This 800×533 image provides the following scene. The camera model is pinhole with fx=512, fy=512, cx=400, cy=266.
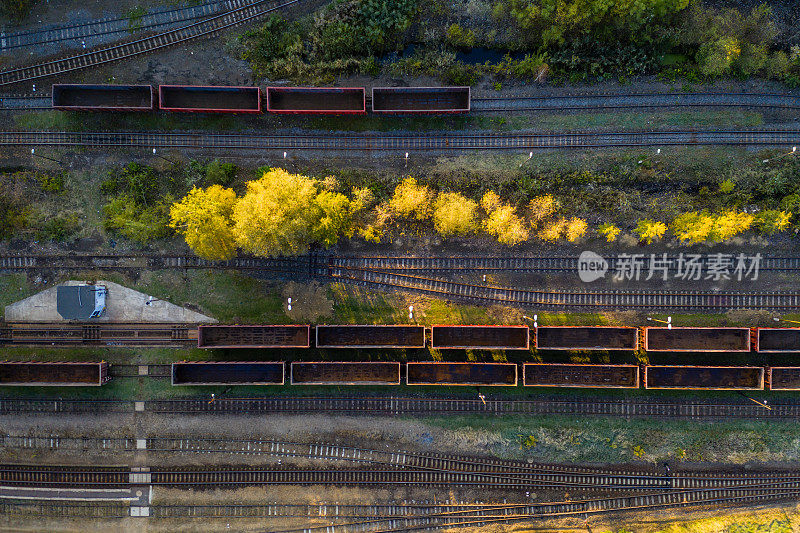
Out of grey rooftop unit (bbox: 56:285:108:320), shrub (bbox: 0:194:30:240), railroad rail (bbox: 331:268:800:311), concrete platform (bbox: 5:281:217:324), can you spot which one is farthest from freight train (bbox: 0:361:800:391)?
shrub (bbox: 0:194:30:240)

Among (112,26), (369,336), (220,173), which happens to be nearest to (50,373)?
(220,173)

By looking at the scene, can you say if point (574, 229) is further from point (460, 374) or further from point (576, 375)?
point (460, 374)

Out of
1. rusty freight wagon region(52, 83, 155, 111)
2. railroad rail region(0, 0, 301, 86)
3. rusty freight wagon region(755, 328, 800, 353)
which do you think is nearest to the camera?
rusty freight wagon region(755, 328, 800, 353)

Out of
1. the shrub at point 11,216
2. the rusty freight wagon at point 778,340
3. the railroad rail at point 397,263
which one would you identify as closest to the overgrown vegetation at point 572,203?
the railroad rail at point 397,263

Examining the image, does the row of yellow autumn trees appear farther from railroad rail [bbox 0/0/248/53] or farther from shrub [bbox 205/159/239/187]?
railroad rail [bbox 0/0/248/53]

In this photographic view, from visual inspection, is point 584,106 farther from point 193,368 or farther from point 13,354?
point 13,354

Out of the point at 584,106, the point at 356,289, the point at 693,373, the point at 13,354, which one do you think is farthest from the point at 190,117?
the point at 693,373
